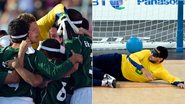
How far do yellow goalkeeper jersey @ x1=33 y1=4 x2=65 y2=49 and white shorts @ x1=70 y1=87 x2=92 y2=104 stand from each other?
1.41 feet

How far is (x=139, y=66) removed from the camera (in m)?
5.89

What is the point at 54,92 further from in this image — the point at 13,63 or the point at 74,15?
the point at 74,15

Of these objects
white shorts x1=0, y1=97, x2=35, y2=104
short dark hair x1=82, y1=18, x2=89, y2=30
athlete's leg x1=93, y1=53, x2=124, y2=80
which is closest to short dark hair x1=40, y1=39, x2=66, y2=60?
short dark hair x1=82, y1=18, x2=89, y2=30

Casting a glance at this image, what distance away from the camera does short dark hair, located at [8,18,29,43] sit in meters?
2.99

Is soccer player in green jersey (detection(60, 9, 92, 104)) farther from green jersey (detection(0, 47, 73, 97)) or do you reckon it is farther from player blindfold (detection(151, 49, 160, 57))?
player blindfold (detection(151, 49, 160, 57))

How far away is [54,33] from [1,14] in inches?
14.7

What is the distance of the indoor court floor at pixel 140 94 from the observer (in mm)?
5133

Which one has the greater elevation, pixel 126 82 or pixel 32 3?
pixel 32 3

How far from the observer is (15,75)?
3.04 metres

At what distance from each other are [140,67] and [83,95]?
9.38ft

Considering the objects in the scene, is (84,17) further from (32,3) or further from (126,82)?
(126,82)

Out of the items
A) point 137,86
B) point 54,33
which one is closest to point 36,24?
point 54,33

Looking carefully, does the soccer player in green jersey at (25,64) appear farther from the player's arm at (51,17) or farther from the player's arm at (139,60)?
the player's arm at (139,60)

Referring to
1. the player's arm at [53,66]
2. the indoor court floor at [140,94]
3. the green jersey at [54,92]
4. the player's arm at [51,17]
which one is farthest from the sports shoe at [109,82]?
the player's arm at [51,17]
